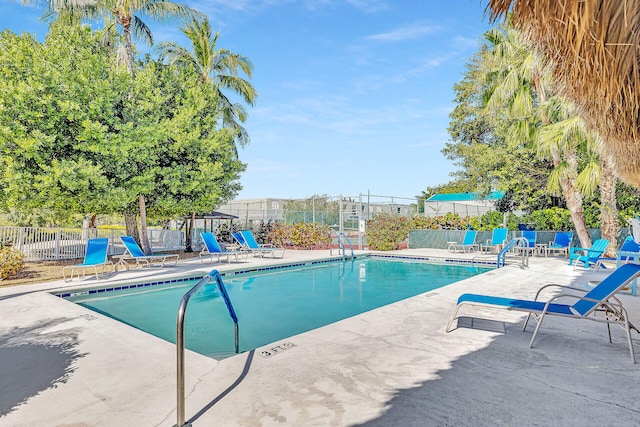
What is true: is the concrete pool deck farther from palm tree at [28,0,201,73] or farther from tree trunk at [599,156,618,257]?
palm tree at [28,0,201,73]

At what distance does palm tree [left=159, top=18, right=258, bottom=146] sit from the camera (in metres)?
16.2

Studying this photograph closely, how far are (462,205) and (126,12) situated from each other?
60.3 ft

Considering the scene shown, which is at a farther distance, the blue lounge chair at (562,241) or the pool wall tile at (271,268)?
the blue lounge chair at (562,241)

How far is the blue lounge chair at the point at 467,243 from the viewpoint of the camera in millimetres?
14008

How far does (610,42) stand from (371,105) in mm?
18120

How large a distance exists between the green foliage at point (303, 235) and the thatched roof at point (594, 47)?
1461 cm

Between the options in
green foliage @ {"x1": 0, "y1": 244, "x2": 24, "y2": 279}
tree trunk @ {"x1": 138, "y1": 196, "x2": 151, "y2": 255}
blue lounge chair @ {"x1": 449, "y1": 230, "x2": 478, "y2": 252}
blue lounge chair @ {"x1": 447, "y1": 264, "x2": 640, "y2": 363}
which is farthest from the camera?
blue lounge chair @ {"x1": 449, "y1": 230, "x2": 478, "y2": 252}

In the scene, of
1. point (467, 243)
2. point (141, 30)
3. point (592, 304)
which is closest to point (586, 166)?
point (467, 243)

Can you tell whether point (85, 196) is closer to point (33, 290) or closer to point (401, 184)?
point (33, 290)

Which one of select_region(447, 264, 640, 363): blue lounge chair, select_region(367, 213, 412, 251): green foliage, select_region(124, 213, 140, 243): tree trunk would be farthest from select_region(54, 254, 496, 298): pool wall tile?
select_region(447, 264, 640, 363): blue lounge chair

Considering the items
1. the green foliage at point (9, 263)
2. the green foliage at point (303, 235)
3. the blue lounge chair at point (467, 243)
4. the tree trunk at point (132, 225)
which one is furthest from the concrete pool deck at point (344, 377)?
the green foliage at point (303, 235)

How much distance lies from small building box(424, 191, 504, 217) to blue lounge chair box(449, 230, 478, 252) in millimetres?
3005

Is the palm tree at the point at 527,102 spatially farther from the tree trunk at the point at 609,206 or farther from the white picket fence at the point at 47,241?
the white picket fence at the point at 47,241

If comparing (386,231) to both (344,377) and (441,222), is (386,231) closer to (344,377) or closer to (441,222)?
(441,222)
